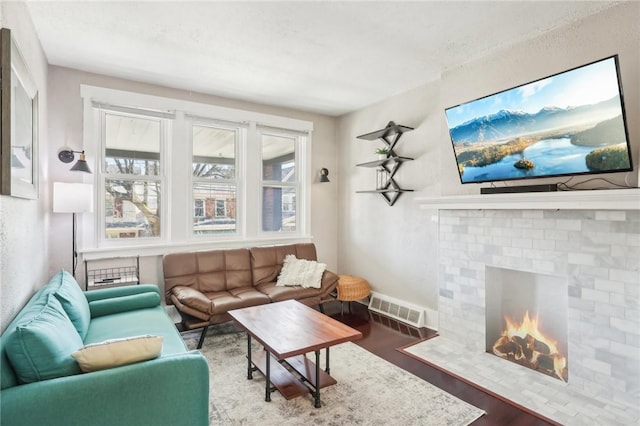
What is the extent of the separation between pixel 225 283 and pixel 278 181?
156cm

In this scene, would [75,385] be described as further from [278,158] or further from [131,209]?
[278,158]

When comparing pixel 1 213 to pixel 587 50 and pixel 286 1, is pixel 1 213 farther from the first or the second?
pixel 587 50

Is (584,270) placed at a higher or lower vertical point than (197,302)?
higher

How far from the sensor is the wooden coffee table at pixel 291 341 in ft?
6.98

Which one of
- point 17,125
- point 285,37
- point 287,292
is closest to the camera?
point 17,125

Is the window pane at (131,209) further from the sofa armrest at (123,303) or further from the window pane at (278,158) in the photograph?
the window pane at (278,158)

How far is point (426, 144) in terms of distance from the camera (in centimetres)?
369

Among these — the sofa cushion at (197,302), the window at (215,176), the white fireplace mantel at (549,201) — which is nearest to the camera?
the white fireplace mantel at (549,201)

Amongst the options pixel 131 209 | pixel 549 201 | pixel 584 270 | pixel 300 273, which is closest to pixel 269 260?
pixel 300 273

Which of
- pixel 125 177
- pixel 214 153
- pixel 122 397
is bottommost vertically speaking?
pixel 122 397

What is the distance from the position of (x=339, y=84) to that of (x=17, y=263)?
309cm

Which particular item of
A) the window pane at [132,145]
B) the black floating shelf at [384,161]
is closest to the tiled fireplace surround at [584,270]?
the black floating shelf at [384,161]

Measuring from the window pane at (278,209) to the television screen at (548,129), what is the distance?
2.37 metres

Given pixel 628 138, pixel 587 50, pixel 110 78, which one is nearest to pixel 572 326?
pixel 628 138
